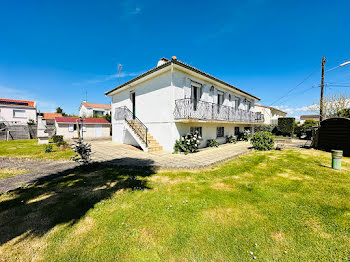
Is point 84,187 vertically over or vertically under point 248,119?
under

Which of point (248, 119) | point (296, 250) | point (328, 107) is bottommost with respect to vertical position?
point (296, 250)

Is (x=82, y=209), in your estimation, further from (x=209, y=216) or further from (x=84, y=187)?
(x=209, y=216)

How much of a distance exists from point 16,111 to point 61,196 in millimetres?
34011

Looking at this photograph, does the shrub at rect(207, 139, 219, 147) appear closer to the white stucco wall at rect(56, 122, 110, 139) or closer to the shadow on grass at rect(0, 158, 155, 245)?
the shadow on grass at rect(0, 158, 155, 245)

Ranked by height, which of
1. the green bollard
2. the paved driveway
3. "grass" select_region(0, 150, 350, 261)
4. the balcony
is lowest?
"grass" select_region(0, 150, 350, 261)

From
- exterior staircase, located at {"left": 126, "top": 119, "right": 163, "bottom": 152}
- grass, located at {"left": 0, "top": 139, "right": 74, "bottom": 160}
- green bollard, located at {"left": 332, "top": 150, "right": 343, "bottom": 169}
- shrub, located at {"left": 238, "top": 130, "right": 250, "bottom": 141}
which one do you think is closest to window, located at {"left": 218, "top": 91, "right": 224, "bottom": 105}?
shrub, located at {"left": 238, "top": 130, "right": 250, "bottom": 141}

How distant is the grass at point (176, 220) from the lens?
2146 millimetres

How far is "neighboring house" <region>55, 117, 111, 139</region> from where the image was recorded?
17797 mm

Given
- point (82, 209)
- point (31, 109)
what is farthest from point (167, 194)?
point (31, 109)

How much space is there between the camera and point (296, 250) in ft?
7.17

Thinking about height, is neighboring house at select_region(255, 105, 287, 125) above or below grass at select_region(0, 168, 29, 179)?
above

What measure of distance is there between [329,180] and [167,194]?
224 inches

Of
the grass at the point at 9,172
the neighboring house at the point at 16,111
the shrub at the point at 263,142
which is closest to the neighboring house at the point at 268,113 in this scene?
the shrub at the point at 263,142

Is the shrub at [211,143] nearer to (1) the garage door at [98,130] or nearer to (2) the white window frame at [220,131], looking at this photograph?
(2) the white window frame at [220,131]
